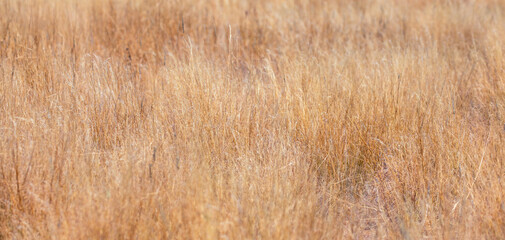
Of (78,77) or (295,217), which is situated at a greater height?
(78,77)

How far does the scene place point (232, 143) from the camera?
302 centimetres

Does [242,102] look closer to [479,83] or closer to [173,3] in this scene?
[479,83]

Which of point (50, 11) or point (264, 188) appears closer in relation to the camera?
point (264, 188)

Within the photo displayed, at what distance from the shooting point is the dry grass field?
87.7 inches

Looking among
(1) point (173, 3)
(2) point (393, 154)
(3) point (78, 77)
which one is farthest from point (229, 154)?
(1) point (173, 3)

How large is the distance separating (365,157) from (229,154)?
88cm

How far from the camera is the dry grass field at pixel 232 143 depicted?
223 cm

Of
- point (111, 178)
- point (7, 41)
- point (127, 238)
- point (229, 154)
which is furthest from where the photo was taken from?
point (7, 41)

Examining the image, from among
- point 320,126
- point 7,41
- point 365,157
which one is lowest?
point 365,157

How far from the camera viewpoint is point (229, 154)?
286 centimetres

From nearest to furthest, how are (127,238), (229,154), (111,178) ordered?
(127,238)
(111,178)
(229,154)

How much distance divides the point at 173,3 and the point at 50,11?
130 cm

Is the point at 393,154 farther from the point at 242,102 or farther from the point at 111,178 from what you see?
the point at 111,178

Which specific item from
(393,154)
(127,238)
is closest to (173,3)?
(393,154)
